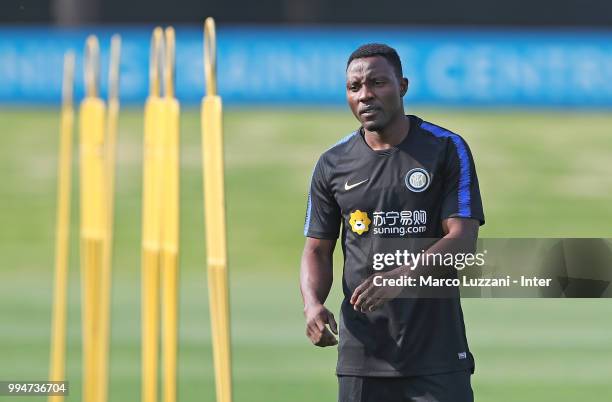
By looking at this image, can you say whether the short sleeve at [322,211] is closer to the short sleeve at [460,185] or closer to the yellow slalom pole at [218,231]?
the yellow slalom pole at [218,231]

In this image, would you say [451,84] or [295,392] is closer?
[295,392]

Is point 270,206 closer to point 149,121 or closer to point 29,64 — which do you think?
point 29,64

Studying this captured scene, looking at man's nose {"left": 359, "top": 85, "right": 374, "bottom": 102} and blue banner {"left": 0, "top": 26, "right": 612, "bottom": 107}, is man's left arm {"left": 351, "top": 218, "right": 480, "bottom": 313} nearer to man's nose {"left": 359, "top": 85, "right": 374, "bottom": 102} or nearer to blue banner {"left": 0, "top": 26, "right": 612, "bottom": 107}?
man's nose {"left": 359, "top": 85, "right": 374, "bottom": 102}

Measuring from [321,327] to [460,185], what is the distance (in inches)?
32.3

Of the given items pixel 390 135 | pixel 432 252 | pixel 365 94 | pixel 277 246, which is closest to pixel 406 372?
pixel 432 252

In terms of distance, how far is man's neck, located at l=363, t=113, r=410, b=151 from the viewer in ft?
18.7

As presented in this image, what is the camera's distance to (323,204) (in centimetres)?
584

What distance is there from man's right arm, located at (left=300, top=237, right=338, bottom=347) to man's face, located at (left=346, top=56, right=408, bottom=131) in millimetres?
614

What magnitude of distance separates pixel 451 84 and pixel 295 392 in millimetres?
13725

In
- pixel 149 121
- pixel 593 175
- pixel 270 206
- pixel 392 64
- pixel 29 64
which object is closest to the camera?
pixel 392 64

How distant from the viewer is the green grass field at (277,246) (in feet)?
40.6

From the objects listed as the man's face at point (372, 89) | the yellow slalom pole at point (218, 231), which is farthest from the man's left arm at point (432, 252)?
the yellow slalom pole at point (218, 231)

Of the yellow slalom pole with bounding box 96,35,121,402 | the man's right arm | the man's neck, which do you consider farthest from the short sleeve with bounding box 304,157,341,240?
the yellow slalom pole with bounding box 96,35,121,402

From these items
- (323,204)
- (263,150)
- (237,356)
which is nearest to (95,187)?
(323,204)
